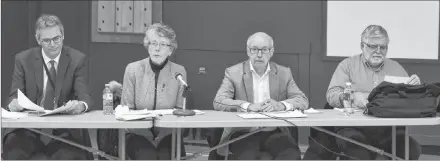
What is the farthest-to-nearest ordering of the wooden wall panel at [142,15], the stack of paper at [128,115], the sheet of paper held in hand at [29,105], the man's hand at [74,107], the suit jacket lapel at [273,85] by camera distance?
the wooden wall panel at [142,15], the suit jacket lapel at [273,85], the man's hand at [74,107], the sheet of paper held in hand at [29,105], the stack of paper at [128,115]

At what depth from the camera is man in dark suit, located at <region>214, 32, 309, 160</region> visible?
9.87 ft

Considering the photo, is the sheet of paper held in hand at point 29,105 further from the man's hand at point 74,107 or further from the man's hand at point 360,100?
the man's hand at point 360,100

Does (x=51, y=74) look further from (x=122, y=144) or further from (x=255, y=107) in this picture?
(x=255, y=107)

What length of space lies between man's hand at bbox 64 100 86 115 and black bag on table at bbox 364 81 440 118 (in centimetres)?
169

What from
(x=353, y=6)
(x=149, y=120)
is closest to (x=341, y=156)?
(x=149, y=120)

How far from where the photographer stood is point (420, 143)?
3.20 metres

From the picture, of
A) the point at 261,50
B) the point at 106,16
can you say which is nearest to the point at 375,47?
the point at 261,50

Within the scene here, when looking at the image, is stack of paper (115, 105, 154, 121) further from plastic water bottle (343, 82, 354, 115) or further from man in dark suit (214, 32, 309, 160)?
plastic water bottle (343, 82, 354, 115)

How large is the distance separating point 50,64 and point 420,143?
2423 mm

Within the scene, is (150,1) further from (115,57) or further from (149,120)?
(149,120)

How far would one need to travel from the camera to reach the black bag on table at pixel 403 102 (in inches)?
108

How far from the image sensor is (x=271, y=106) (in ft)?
9.86

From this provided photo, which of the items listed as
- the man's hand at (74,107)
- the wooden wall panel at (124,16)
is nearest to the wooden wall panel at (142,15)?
the wooden wall panel at (124,16)

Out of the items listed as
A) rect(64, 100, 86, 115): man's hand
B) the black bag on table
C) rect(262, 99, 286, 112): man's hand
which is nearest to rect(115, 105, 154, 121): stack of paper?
rect(64, 100, 86, 115): man's hand
